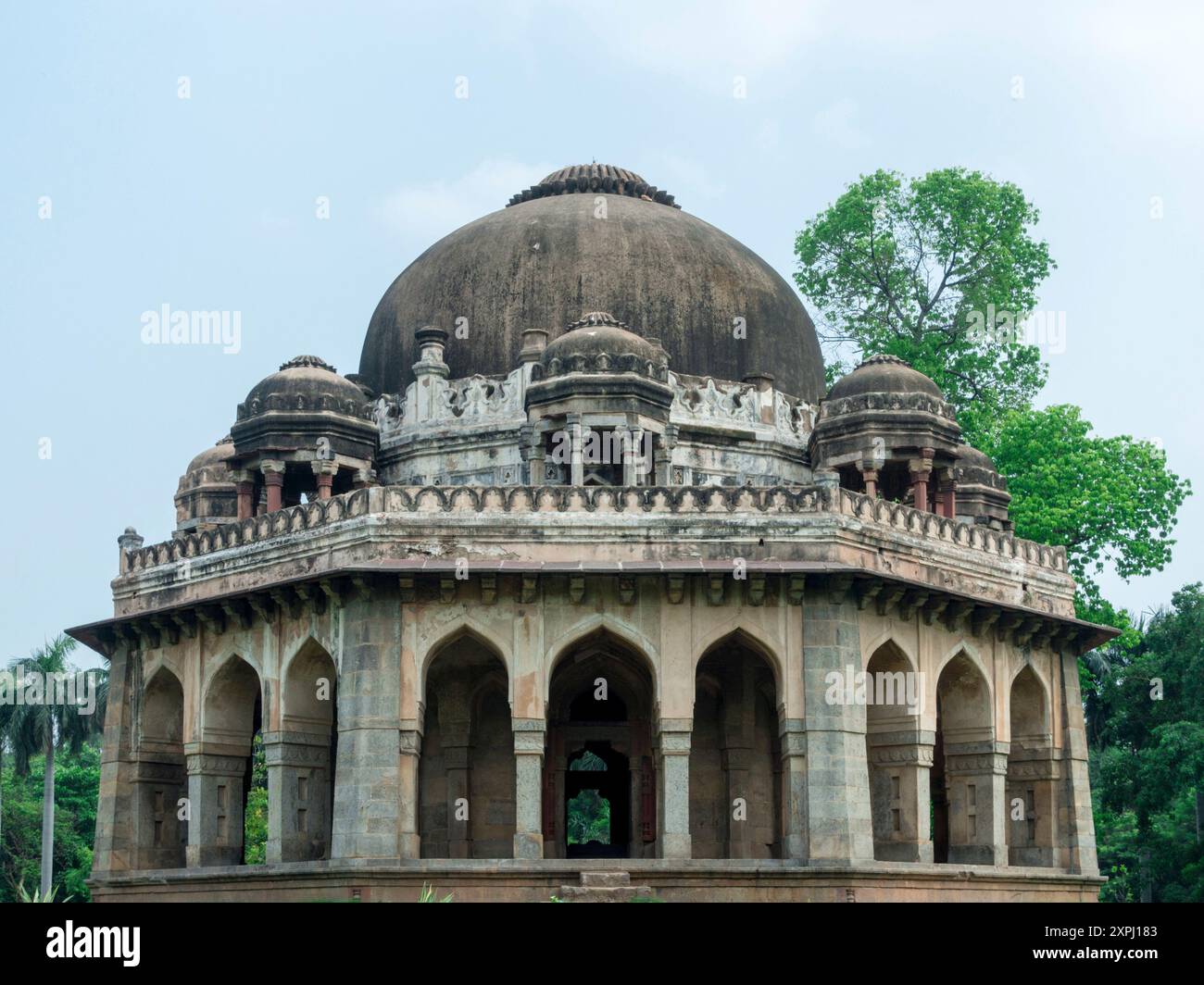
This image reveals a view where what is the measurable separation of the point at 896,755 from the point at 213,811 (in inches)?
363

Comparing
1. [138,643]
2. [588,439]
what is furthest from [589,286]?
[138,643]

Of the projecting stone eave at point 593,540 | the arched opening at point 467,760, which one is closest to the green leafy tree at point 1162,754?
the projecting stone eave at point 593,540

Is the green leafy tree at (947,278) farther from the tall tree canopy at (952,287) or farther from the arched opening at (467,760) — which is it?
the arched opening at (467,760)

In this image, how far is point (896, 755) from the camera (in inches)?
941

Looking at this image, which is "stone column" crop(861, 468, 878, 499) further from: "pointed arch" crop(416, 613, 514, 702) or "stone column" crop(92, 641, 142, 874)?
"stone column" crop(92, 641, 142, 874)

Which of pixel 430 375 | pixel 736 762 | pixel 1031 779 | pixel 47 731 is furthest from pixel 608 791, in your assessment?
pixel 47 731

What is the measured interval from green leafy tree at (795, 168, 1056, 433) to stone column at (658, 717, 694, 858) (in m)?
15.0

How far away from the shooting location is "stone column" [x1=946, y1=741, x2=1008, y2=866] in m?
24.8

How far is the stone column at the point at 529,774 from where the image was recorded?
22016mm

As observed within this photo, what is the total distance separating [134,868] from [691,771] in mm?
8056

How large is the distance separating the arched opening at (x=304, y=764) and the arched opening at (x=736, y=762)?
4.91 m

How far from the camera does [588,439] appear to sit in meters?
24.2

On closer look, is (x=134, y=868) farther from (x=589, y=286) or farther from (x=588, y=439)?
(x=589, y=286)
